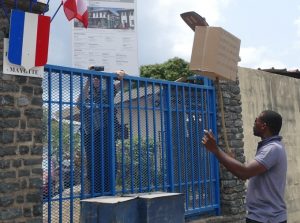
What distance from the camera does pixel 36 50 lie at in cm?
461

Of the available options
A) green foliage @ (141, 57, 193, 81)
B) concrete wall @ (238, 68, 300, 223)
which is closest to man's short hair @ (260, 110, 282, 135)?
concrete wall @ (238, 68, 300, 223)

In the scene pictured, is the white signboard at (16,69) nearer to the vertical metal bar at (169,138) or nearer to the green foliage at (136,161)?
the green foliage at (136,161)

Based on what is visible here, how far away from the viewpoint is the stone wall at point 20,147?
4.30 m

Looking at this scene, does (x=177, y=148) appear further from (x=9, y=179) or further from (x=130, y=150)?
(x=9, y=179)

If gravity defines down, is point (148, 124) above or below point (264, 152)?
above

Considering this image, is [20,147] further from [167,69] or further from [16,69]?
[167,69]

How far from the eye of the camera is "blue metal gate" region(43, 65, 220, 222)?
200 inches

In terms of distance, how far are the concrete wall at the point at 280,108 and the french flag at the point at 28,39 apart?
3.97m

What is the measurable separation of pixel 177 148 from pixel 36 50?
271 cm

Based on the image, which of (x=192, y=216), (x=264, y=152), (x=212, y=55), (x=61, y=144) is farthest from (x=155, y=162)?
(x=264, y=152)

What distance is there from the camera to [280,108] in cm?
891

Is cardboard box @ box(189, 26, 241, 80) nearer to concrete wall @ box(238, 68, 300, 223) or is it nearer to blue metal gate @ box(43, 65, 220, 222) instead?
blue metal gate @ box(43, 65, 220, 222)

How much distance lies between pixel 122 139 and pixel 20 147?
1.59 m

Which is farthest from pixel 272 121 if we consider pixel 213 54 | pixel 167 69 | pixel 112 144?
pixel 167 69
